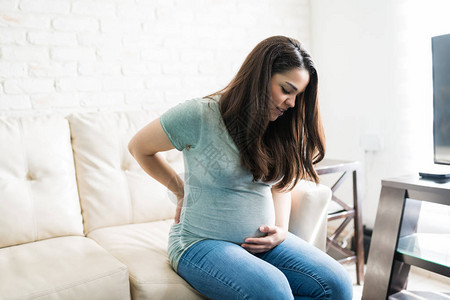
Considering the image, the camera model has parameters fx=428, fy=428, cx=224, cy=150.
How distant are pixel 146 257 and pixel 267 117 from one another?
590 millimetres

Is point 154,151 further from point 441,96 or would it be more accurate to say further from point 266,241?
point 441,96

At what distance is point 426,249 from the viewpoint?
1.54 m

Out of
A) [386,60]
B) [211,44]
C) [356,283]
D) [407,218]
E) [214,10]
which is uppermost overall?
[214,10]

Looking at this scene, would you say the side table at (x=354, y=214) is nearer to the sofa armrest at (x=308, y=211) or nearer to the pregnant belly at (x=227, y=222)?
the sofa armrest at (x=308, y=211)

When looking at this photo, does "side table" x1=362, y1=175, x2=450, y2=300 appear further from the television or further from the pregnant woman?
the pregnant woman

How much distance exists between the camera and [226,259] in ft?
3.70

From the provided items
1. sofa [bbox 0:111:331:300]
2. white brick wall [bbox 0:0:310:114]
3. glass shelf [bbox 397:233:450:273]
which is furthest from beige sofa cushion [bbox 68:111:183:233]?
glass shelf [bbox 397:233:450:273]

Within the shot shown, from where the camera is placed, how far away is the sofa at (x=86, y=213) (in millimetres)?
1218

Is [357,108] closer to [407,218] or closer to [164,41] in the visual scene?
[407,218]

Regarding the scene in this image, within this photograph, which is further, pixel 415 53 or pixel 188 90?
pixel 188 90

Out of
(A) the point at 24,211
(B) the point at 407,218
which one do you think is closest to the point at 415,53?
(B) the point at 407,218

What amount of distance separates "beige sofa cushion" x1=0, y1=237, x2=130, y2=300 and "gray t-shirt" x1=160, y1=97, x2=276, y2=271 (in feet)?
0.63

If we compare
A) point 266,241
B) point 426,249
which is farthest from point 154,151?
point 426,249

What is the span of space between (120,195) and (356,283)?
117cm
